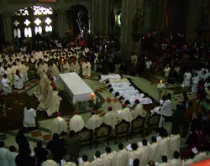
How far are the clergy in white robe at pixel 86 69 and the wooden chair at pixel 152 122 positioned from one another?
8293 millimetres

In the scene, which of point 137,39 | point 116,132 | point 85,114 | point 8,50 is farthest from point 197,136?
point 8,50

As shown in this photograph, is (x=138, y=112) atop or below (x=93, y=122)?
atop

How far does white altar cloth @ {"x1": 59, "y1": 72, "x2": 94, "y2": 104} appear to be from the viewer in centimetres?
1354

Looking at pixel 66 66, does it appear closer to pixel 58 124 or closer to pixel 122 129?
pixel 58 124

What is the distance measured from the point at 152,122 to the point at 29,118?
515 cm

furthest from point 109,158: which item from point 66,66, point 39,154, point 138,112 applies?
point 66,66

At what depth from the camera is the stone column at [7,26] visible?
2507 cm

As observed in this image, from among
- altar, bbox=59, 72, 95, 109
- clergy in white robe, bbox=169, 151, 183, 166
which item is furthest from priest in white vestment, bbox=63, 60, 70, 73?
clergy in white robe, bbox=169, 151, 183, 166

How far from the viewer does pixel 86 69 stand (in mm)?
18922

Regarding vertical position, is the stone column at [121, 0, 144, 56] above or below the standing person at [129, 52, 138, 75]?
above

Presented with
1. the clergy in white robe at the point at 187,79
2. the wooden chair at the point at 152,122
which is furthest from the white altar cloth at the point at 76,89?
the clergy in white robe at the point at 187,79

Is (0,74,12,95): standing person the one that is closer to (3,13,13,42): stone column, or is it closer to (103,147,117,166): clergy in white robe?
(103,147,117,166): clergy in white robe

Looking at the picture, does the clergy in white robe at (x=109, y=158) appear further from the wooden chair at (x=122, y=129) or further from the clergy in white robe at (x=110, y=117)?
the clergy in white robe at (x=110, y=117)

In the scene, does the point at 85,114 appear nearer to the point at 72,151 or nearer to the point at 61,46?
the point at 72,151
